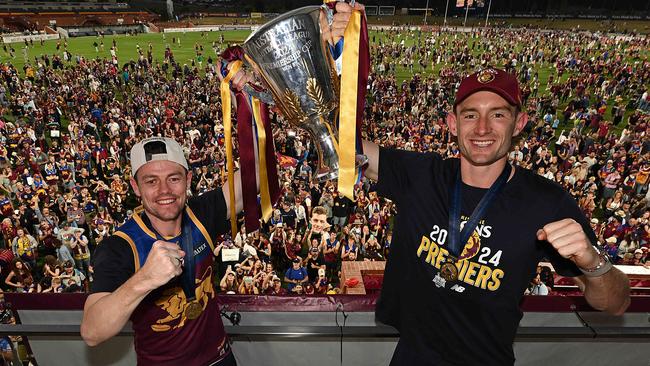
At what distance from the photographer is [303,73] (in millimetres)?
2115

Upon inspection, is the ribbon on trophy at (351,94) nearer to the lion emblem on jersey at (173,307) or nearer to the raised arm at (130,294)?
the raised arm at (130,294)

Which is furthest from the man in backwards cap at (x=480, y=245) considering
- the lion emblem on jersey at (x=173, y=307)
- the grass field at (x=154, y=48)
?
the grass field at (x=154, y=48)

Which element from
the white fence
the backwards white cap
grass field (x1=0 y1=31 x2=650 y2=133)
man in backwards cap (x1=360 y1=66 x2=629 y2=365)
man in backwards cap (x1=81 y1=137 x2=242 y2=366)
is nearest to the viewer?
man in backwards cap (x1=360 y1=66 x2=629 y2=365)

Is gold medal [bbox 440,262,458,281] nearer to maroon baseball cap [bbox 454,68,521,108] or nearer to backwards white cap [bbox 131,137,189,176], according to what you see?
maroon baseball cap [bbox 454,68,521,108]

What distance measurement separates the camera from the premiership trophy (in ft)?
6.75

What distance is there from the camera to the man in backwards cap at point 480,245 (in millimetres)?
1880

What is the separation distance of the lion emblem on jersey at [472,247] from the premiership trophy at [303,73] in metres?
0.78

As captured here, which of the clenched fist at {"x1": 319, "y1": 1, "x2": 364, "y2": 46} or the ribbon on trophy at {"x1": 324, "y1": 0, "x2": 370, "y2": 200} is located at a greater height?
the clenched fist at {"x1": 319, "y1": 1, "x2": 364, "y2": 46}

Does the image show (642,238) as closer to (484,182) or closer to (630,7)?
(484,182)

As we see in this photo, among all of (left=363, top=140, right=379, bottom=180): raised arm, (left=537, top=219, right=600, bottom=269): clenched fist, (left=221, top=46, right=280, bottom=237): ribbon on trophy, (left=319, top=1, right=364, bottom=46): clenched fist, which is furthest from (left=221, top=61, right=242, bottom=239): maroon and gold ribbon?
(left=537, top=219, right=600, bottom=269): clenched fist

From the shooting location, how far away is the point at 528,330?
7.38 feet

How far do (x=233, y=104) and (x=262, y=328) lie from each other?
143 cm

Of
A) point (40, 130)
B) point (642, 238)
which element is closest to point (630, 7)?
point (642, 238)

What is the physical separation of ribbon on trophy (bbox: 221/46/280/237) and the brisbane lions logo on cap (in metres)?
1.27
